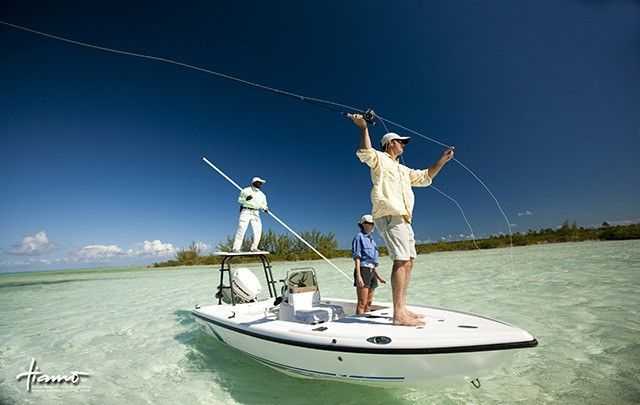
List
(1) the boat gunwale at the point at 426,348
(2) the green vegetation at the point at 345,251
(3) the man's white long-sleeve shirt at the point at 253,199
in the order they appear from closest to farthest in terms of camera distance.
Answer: (1) the boat gunwale at the point at 426,348 < (3) the man's white long-sleeve shirt at the point at 253,199 < (2) the green vegetation at the point at 345,251

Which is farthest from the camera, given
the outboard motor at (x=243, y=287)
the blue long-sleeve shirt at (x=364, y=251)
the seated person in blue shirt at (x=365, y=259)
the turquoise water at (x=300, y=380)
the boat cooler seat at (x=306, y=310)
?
the outboard motor at (x=243, y=287)

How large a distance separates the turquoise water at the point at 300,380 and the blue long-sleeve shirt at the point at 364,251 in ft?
6.85

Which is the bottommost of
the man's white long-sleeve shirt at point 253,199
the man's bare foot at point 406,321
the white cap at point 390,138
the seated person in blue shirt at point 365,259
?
the man's bare foot at point 406,321

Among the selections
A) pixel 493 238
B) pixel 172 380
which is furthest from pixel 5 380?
pixel 493 238

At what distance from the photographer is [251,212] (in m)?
7.48

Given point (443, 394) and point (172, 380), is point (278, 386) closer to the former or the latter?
point (172, 380)

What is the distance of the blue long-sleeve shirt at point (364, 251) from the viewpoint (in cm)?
584

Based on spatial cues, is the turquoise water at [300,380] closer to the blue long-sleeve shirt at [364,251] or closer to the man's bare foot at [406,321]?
the man's bare foot at [406,321]

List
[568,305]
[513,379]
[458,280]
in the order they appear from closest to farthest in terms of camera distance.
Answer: [513,379] < [568,305] < [458,280]

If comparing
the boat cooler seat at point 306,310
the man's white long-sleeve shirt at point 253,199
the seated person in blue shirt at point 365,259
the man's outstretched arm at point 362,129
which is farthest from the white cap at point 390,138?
the man's white long-sleeve shirt at point 253,199

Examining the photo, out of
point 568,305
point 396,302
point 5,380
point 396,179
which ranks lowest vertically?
point 5,380

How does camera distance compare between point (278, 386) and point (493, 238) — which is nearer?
point (278, 386)

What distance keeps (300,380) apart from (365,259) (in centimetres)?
221

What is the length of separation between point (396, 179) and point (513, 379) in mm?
3019
